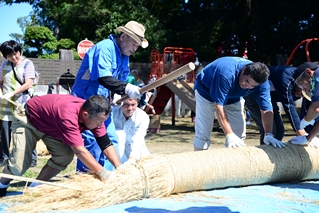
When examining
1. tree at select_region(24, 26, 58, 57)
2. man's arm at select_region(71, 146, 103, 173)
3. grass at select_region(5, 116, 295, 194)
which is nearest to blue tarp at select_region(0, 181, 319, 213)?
man's arm at select_region(71, 146, 103, 173)

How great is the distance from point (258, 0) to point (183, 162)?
1715 cm

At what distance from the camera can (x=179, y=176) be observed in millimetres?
4430

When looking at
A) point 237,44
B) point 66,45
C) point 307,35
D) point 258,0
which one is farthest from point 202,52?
point 66,45

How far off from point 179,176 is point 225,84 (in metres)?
1.17

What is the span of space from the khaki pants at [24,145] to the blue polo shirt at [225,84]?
5.84 ft

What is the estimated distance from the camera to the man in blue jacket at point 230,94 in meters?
4.85

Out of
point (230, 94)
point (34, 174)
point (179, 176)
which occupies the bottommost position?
point (34, 174)

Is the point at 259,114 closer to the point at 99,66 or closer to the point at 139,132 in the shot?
the point at 139,132

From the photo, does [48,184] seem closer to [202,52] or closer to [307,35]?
[307,35]

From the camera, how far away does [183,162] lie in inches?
179

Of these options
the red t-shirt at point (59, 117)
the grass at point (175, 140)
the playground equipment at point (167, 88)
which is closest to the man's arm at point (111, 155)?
the red t-shirt at point (59, 117)

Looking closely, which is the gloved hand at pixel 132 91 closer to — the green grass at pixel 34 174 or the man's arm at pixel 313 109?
the green grass at pixel 34 174

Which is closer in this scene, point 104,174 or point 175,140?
point 104,174

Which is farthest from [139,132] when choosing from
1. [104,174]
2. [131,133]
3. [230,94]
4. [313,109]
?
[313,109]
